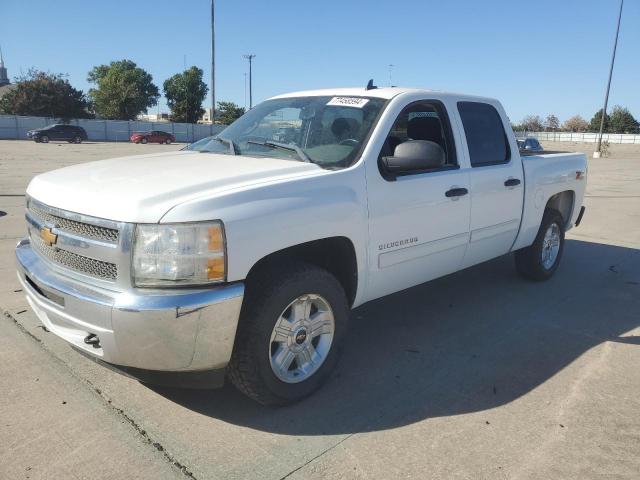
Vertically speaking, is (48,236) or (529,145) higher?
(529,145)

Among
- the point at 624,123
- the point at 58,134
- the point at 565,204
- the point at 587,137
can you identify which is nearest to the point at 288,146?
the point at 565,204

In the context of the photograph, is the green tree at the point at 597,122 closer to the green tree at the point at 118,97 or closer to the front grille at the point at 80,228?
the green tree at the point at 118,97

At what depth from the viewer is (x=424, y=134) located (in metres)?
4.49

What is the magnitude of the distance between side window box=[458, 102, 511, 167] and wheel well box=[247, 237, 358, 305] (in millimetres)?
1602

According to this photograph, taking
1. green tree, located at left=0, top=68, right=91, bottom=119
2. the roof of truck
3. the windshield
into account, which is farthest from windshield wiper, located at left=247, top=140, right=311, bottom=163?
green tree, located at left=0, top=68, right=91, bottom=119

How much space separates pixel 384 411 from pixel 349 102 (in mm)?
2178

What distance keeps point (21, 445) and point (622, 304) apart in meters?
5.22

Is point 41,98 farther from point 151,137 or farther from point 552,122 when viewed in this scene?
point 552,122

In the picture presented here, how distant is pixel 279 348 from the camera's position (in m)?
3.12

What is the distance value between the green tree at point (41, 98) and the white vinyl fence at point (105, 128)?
269 inches

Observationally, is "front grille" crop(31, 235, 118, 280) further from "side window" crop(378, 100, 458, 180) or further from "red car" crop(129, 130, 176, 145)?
"red car" crop(129, 130, 176, 145)

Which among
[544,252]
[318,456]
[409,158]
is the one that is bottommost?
[318,456]

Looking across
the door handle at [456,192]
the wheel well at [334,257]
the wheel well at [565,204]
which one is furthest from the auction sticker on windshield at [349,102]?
the wheel well at [565,204]

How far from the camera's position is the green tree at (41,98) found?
61.1 m
